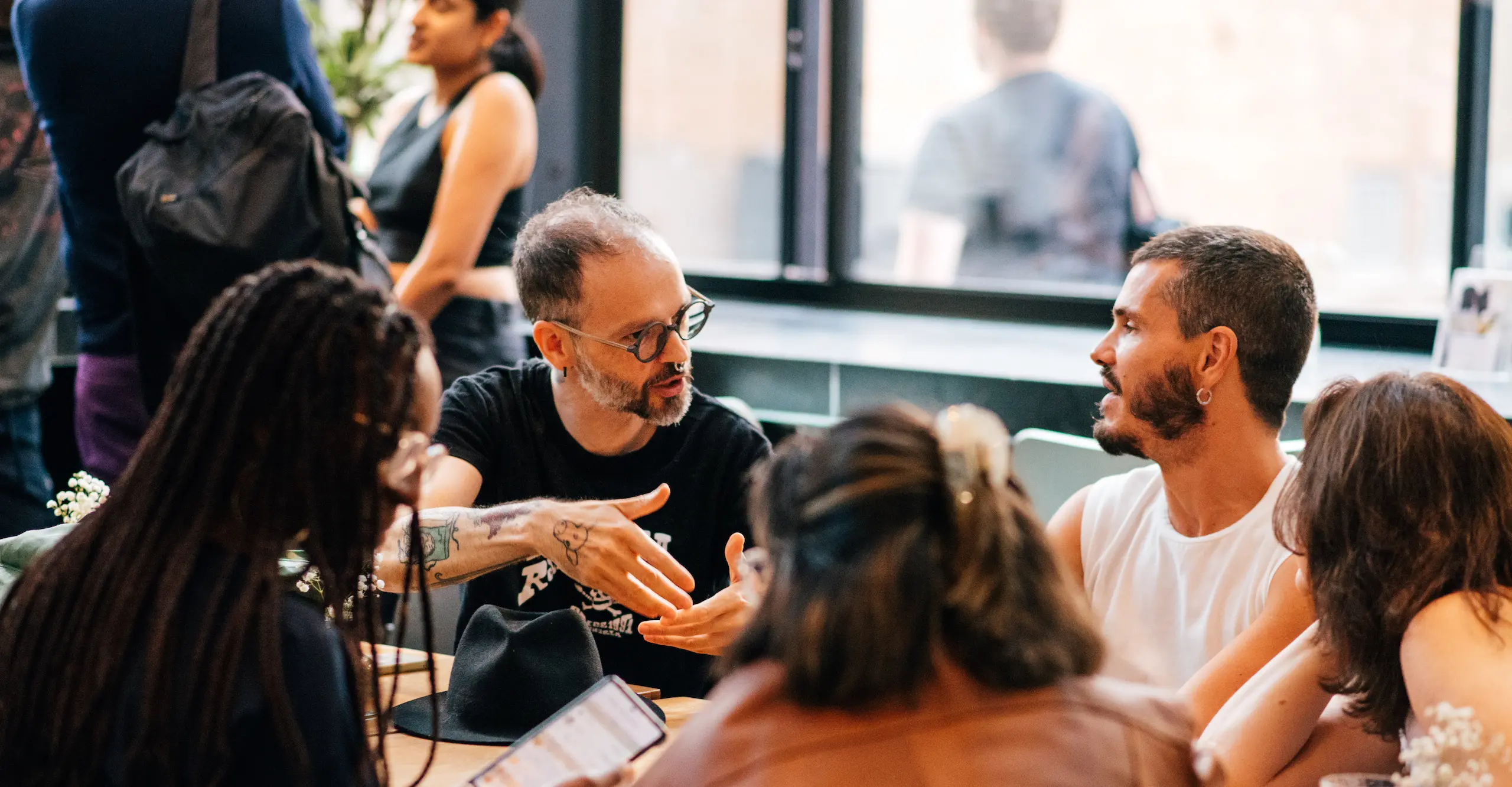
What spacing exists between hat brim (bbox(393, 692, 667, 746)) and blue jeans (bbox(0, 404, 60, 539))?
1317 millimetres

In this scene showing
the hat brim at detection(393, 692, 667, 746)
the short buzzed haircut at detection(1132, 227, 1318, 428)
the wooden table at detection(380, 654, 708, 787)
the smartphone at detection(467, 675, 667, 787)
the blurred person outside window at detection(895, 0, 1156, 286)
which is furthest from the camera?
the blurred person outside window at detection(895, 0, 1156, 286)

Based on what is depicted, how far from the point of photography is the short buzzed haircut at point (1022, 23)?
4.39 meters

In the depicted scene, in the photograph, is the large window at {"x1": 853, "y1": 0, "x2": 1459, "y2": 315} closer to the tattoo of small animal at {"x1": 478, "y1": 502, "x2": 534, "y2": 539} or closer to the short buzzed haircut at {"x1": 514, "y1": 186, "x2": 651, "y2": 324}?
the short buzzed haircut at {"x1": 514, "y1": 186, "x2": 651, "y2": 324}

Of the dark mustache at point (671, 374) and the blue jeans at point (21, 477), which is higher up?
the dark mustache at point (671, 374)

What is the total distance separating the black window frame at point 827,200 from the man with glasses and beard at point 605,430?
7.31ft

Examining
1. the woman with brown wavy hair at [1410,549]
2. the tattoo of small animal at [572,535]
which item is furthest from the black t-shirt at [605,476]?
the woman with brown wavy hair at [1410,549]

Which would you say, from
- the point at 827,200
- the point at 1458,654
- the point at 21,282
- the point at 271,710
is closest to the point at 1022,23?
the point at 827,200

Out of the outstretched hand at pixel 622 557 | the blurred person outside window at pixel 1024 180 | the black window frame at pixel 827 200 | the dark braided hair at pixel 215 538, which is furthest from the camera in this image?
the black window frame at pixel 827 200

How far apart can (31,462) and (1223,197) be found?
290 centimetres

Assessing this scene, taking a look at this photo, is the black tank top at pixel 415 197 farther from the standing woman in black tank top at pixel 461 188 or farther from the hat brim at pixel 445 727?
the hat brim at pixel 445 727

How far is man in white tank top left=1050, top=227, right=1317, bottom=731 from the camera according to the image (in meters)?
2.12

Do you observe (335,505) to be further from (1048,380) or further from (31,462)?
(1048,380)

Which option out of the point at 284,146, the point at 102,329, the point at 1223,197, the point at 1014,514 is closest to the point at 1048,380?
the point at 1223,197

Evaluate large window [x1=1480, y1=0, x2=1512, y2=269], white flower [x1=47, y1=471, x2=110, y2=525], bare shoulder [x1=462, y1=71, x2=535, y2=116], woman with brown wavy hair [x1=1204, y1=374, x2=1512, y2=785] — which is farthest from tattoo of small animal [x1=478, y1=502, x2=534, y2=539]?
large window [x1=1480, y1=0, x2=1512, y2=269]
